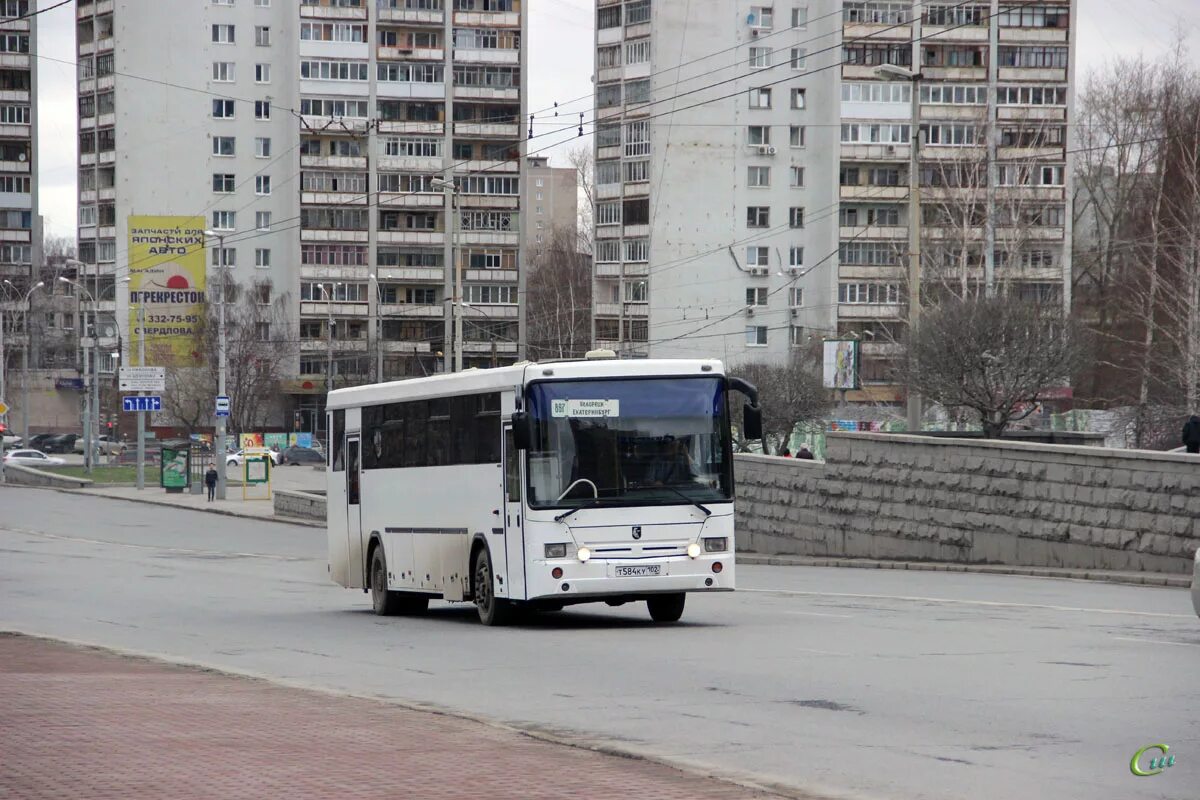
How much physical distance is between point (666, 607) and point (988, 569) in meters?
10.5

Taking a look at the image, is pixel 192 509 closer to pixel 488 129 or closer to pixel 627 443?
pixel 627 443

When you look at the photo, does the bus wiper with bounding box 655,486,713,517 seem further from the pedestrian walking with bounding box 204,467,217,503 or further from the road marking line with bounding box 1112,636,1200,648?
the pedestrian walking with bounding box 204,467,217,503

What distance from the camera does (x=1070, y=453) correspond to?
26000 millimetres

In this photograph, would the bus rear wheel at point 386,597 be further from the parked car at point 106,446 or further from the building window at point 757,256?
the parked car at point 106,446

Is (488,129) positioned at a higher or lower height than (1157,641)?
higher

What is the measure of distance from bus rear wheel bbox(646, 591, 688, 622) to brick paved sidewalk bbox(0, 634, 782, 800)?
7.12 m

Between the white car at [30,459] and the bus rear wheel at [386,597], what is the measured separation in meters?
73.9

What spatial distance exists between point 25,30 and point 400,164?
32493 mm

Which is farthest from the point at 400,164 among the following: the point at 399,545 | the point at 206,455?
the point at 399,545

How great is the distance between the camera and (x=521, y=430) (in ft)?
55.6

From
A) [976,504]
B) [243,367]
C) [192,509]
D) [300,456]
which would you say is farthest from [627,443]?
[243,367]

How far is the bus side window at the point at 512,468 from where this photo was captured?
17.2 metres

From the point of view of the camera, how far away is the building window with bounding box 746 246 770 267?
94.0 m

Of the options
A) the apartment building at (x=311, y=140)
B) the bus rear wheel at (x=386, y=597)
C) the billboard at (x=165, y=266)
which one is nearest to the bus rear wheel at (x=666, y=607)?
the bus rear wheel at (x=386, y=597)
